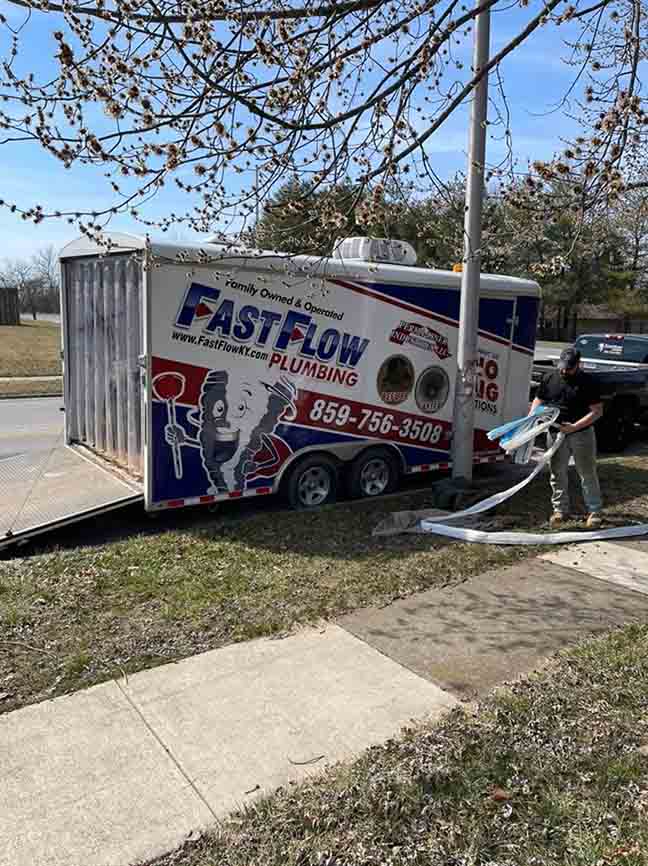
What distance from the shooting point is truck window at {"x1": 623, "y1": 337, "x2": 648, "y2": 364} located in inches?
546

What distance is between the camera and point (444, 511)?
7793 millimetres

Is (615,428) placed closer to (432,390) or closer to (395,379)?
(432,390)

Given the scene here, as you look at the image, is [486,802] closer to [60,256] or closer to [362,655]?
[362,655]

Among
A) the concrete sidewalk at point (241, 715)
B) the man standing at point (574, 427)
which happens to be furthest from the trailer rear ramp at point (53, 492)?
the man standing at point (574, 427)

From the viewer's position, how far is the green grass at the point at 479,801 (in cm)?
279

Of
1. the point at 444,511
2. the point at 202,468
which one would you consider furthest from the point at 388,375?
the point at 202,468

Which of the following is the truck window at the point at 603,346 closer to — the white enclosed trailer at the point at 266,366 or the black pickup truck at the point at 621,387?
the black pickup truck at the point at 621,387

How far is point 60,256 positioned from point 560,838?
755cm

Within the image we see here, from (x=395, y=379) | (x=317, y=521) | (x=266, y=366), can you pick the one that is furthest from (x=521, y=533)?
(x=266, y=366)

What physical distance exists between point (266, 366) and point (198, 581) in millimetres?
2412

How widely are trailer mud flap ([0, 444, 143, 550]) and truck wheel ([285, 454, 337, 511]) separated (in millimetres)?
1684

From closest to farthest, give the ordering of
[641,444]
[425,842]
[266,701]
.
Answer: [425,842], [266,701], [641,444]

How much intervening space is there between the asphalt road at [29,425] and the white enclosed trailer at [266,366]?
2.84 m

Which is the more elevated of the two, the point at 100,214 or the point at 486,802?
the point at 100,214
